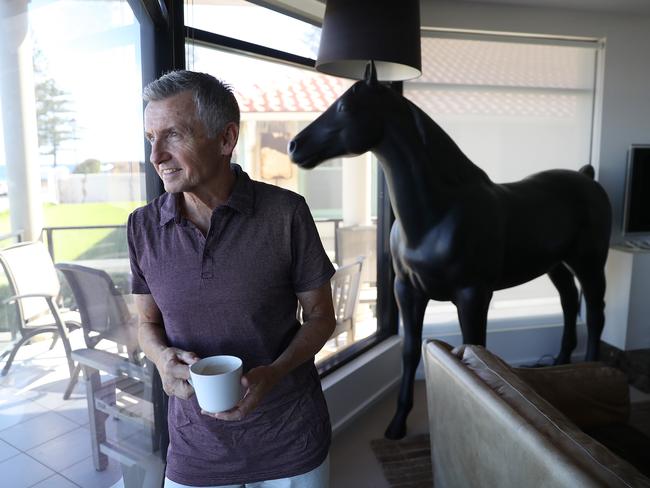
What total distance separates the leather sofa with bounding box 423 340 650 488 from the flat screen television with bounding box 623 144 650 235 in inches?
75.3

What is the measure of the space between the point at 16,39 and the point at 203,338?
0.65m

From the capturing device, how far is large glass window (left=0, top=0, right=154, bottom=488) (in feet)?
3.05

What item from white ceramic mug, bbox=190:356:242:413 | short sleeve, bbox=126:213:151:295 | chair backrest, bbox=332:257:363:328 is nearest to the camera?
white ceramic mug, bbox=190:356:242:413

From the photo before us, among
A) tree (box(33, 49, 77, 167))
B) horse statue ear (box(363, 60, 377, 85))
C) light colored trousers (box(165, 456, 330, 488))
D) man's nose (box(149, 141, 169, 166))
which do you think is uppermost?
horse statue ear (box(363, 60, 377, 85))

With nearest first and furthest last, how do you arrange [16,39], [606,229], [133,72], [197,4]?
[16,39] → [133,72] → [197,4] → [606,229]

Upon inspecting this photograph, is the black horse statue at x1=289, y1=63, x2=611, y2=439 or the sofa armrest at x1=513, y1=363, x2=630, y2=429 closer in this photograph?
the sofa armrest at x1=513, y1=363, x2=630, y2=429

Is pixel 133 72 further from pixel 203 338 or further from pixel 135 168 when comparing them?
pixel 203 338

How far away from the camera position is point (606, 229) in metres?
2.57

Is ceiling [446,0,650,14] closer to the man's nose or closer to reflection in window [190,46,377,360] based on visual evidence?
reflection in window [190,46,377,360]

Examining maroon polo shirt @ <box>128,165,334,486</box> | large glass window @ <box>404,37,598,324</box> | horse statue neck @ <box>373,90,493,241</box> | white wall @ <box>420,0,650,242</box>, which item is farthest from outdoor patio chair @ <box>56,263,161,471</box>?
white wall @ <box>420,0,650,242</box>

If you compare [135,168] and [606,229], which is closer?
[135,168]

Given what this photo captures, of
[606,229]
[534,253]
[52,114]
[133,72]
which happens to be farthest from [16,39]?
[606,229]

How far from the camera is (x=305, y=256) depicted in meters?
0.97

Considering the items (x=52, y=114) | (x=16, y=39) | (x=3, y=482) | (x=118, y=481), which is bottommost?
(x=118, y=481)
